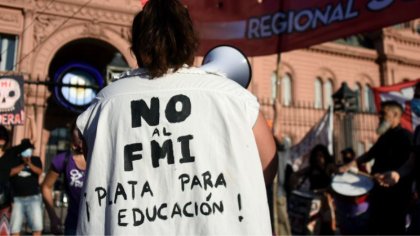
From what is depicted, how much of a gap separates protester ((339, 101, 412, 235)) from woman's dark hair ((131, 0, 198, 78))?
3.07m

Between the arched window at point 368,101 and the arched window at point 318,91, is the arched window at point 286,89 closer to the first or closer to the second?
the arched window at point 318,91

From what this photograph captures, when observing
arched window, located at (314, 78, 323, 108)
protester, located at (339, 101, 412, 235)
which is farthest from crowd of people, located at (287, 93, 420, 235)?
arched window, located at (314, 78, 323, 108)

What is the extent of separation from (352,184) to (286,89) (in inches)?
796

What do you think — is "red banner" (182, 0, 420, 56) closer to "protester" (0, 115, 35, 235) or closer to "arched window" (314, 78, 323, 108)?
"protester" (0, 115, 35, 235)

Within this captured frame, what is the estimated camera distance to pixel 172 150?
60.2 inches

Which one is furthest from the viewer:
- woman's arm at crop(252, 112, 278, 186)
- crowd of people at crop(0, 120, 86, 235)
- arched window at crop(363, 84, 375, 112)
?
arched window at crop(363, 84, 375, 112)

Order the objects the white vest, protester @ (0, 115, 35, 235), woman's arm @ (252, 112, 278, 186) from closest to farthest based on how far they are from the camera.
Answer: the white vest, woman's arm @ (252, 112, 278, 186), protester @ (0, 115, 35, 235)

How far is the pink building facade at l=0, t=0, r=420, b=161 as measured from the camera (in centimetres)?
1498

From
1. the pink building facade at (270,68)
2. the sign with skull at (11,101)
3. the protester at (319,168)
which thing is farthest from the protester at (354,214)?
the pink building facade at (270,68)

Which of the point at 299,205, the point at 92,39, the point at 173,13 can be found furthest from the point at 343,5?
the point at 92,39

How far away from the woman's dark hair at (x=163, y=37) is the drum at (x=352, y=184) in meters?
3.59

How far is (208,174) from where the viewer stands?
1.49 m

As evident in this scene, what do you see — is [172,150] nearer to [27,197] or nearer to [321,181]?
[321,181]

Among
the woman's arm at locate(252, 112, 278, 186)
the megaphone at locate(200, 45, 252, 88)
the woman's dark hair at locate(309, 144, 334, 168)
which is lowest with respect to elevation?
the woman's arm at locate(252, 112, 278, 186)
